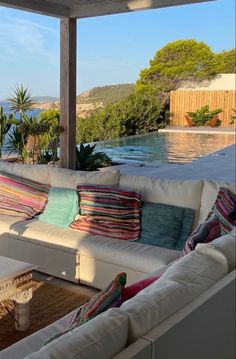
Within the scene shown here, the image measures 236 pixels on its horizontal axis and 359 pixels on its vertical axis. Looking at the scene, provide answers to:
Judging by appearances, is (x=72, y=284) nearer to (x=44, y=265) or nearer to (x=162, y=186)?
(x=44, y=265)

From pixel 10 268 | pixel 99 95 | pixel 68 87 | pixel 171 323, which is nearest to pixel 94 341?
pixel 171 323

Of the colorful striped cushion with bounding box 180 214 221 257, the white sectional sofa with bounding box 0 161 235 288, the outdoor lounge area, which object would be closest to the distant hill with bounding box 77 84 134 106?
the outdoor lounge area

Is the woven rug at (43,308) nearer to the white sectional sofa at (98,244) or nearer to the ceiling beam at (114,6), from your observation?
the white sectional sofa at (98,244)

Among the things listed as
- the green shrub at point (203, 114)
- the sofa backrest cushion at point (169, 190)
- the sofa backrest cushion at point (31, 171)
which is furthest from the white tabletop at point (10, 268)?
the green shrub at point (203, 114)

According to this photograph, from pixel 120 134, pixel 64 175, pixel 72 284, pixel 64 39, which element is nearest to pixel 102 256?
pixel 72 284

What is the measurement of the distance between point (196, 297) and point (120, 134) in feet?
36.8

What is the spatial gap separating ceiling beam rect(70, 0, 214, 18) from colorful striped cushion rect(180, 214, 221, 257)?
272 centimetres

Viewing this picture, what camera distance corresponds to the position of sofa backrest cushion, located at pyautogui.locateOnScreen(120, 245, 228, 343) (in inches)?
50.8

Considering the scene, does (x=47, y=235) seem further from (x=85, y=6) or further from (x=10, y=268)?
(x=85, y=6)

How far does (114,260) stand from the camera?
2.85 meters

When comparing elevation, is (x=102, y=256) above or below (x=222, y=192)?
below

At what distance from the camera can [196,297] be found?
5.00 ft

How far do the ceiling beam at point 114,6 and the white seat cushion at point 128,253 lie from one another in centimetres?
258

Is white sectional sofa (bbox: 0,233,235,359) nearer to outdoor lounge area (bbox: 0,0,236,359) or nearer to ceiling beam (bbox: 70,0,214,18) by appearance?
outdoor lounge area (bbox: 0,0,236,359)
